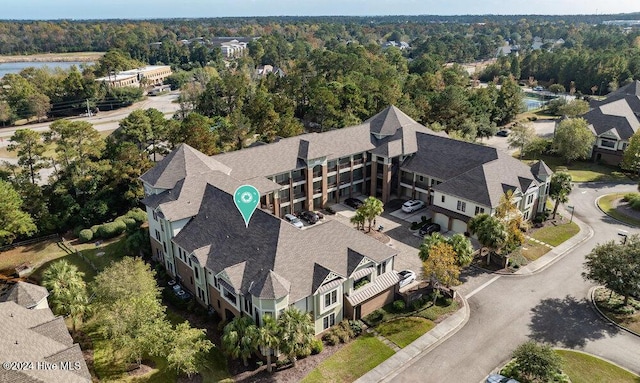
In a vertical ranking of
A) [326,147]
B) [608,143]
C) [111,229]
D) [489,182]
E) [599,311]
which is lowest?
[111,229]

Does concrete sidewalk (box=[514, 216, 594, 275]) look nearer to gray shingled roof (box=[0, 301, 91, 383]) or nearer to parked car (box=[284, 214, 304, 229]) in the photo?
parked car (box=[284, 214, 304, 229])

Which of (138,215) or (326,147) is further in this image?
(326,147)

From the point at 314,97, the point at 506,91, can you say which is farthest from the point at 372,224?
the point at 506,91

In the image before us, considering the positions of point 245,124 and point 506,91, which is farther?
point 506,91

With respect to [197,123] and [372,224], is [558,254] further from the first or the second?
[197,123]

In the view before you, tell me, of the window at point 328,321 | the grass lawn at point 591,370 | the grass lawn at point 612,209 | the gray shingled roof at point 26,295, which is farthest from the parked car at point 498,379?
the grass lawn at point 612,209

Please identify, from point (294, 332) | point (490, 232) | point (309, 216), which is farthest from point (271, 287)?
point (309, 216)

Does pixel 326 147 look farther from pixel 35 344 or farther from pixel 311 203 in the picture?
pixel 35 344
